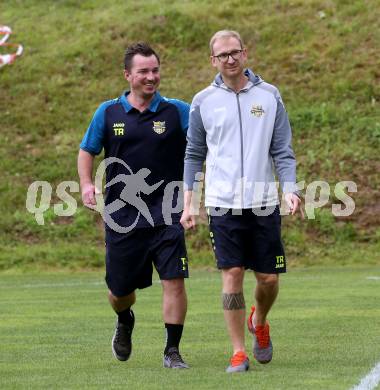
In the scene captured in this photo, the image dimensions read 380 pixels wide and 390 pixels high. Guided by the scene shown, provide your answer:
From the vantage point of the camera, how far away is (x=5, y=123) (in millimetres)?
28750

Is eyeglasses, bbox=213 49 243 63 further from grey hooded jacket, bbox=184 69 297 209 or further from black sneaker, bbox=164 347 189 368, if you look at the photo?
black sneaker, bbox=164 347 189 368

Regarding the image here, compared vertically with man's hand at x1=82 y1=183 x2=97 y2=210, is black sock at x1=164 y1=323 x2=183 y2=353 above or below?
below

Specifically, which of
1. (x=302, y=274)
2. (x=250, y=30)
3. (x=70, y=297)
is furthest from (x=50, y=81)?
(x=70, y=297)

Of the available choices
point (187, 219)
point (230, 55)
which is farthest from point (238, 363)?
point (230, 55)

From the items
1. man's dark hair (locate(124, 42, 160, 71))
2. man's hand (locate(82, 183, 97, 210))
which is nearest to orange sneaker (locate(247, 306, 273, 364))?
man's hand (locate(82, 183, 97, 210))

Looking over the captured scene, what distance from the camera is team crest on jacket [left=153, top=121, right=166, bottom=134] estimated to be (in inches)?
366

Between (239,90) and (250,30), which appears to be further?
(250,30)

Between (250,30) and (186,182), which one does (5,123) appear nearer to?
(250,30)

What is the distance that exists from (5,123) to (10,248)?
20.1ft

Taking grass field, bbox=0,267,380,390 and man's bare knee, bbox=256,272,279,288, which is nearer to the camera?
grass field, bbox=0,267,380,390

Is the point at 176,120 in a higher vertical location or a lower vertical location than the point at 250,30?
lower

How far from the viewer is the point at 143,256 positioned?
30.7 feet

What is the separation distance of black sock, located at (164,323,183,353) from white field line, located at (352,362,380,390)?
1.50 m

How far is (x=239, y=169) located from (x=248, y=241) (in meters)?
0.54
